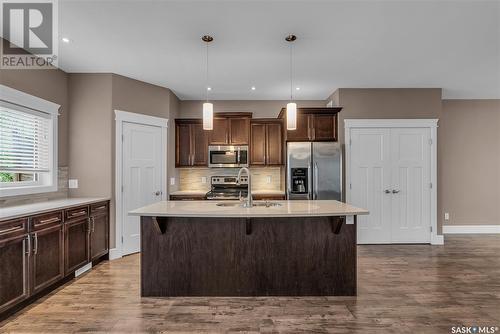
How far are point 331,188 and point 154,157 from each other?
2.88 m

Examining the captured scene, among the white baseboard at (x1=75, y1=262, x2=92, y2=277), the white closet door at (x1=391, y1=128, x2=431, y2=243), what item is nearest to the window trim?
the white baseboard at (x1=75, y1=262, x2=92, y2=277)

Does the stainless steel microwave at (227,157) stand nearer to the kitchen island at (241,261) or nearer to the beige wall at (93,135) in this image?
the beige wall at (93,135)

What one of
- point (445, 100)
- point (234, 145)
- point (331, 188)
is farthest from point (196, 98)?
point (445, 100)

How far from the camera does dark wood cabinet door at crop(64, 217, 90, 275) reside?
10.1 ft

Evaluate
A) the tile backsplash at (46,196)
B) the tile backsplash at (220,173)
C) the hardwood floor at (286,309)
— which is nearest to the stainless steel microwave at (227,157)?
the tile backsplash at (220,173)

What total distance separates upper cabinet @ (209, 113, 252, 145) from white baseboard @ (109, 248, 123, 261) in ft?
7.51

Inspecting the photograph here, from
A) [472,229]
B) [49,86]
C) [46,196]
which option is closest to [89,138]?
[49,86]

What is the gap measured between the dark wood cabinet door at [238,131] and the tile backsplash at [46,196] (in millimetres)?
2609

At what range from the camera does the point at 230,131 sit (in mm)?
5141

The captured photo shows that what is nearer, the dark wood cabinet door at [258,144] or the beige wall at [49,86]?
the beige wall at [49,86]

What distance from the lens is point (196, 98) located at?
5.41 metres

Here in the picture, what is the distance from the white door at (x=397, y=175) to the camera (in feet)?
15.6

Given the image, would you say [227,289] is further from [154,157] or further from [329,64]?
[329,64]

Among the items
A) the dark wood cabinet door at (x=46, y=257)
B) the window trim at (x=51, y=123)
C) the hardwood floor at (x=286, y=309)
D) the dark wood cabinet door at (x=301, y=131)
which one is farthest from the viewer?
the dark wood cabinet door at (x=301, y=131)
